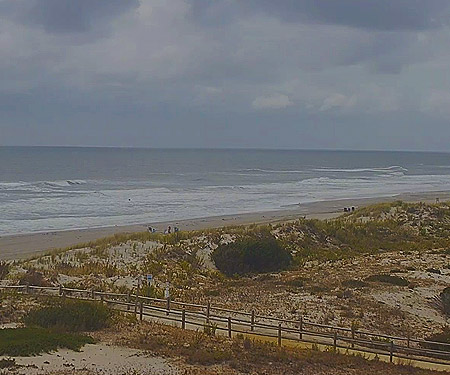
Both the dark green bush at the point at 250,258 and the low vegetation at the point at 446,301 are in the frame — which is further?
the dark green bush at the point at 250,258

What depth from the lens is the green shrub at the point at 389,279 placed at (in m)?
23.6

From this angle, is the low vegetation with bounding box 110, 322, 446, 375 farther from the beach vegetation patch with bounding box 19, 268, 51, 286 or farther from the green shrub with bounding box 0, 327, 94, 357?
the beach vegetation patch with bounding box 19, 268, 51, 286

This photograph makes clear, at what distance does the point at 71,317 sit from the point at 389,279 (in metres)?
13.0

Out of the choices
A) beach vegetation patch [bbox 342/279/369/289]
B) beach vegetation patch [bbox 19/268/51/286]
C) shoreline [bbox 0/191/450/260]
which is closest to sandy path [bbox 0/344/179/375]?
beach vegetation patch [bbox 19/268/51/286]

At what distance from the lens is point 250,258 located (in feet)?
89.1

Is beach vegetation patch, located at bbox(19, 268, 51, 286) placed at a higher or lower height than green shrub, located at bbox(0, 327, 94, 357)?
higher

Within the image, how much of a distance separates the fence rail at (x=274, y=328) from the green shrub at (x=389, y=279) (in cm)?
650

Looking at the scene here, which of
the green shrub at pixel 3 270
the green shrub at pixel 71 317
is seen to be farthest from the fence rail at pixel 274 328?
the green shrub at pixel 3 270

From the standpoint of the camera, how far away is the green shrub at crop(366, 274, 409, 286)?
23578mm

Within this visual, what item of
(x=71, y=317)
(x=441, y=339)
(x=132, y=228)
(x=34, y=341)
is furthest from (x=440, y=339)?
(x=132, y=228)

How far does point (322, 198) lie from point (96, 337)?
189 feet

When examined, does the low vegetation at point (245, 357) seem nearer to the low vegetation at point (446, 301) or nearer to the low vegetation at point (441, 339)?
the low vegetation at point (441, 339)

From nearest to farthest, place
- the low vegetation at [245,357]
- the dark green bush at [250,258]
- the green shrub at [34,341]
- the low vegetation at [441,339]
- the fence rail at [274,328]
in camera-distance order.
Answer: the low vegetation at [245,357] < the green shrub at [34,341] < the fence rail at [274,328] < the low vegetation at [441,339] < the dark green bush at [250,258]

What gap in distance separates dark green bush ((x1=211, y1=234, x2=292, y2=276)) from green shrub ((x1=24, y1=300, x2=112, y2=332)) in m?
10.5
